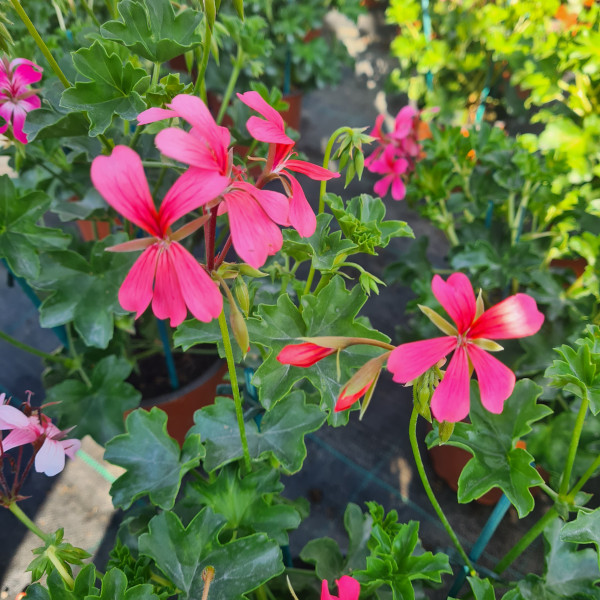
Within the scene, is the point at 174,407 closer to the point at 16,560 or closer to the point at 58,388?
the point at 58,388

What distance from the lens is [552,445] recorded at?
1.06 meters

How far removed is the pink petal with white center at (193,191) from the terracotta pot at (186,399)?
3.01ft

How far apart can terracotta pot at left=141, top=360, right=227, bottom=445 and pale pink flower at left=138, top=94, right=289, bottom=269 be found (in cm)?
90

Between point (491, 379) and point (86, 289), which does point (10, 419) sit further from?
point (491, 379)

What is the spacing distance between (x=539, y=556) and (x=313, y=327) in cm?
106

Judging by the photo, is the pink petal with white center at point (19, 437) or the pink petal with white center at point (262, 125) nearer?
the pink petal with white center at point (262, 125)

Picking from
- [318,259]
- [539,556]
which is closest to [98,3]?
[318,259]

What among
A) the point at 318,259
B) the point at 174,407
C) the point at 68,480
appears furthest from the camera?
the point at 68,480

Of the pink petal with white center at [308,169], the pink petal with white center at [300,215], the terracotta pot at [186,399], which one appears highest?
the pink petal with white center at [308,169]

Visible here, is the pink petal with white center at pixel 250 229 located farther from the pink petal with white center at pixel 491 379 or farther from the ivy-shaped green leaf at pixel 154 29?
the ivy-shaped green leaf at pixel 154 29

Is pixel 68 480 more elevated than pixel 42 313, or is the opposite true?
pixel 42 313

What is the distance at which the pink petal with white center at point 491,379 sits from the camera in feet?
1.62

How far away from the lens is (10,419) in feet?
2.17

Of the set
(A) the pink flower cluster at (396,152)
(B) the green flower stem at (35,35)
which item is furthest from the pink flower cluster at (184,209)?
(A) the pink flower cluster at (396,152)
